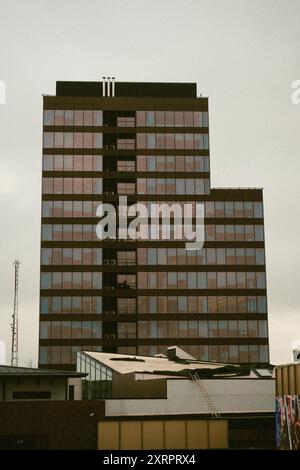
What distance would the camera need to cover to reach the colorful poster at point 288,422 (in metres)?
50.9

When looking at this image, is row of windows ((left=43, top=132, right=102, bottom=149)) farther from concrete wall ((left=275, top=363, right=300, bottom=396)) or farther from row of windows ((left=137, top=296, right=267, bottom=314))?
concrete wall ((left=275, top=363, right=300, bottom=396))

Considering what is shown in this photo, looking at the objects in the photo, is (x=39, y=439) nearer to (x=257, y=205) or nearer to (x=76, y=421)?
(x=76, y=421)

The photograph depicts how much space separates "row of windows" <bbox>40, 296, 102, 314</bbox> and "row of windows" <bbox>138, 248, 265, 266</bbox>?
34.0 feet

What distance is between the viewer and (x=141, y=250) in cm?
13150

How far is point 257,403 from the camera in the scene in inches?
2913

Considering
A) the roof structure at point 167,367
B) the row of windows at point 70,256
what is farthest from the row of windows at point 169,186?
the roof structure at point 167,367

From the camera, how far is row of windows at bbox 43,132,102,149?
133 metres

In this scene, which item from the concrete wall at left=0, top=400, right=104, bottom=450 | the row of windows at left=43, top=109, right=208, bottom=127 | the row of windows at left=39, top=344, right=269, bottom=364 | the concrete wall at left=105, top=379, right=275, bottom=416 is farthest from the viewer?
the row of windows at left=43, top=109, right=208, bottom=127

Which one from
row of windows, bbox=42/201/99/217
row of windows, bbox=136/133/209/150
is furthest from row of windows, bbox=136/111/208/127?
row of windows, bbox=42/201/99/217

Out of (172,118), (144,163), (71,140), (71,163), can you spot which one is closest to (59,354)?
(71,163)

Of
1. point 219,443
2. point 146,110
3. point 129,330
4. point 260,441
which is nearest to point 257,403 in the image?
point 260,441

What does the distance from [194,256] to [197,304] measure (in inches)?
319

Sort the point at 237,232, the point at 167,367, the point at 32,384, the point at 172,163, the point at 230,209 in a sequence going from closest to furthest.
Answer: the point at 32,384, the point at 167,367, the point at 237,232, the point at 230,209, the point at 172,163

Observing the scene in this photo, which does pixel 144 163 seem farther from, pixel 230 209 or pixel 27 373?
pixel 27 373
